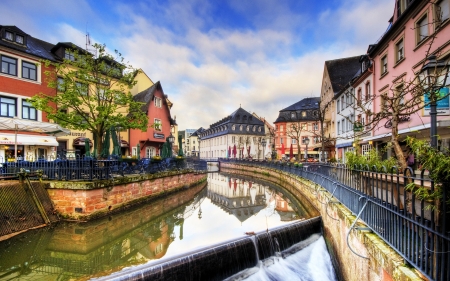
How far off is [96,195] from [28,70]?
16.7 metres

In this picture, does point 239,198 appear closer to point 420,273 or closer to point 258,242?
point 258,242

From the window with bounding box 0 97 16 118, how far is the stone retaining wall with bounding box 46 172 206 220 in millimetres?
12975

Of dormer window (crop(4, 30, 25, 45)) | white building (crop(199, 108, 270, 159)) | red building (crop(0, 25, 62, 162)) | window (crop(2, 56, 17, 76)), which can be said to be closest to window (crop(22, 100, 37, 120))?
red building (crop(0, 25, 62, 162))

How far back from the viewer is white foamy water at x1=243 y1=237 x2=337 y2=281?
24.0ft

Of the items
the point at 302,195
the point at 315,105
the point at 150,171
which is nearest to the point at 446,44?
the point at 302,195

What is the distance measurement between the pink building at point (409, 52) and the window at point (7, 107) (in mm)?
25188

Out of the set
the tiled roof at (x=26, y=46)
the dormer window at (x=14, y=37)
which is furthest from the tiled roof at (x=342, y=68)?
the dormer window at (x=14, y=37)

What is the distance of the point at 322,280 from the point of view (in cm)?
734

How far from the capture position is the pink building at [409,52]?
1214 centimetres

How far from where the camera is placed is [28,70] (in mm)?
21234

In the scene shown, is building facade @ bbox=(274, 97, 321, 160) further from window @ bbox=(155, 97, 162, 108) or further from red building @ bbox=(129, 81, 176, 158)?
window @ bbox=(155, 97, 162, 108)

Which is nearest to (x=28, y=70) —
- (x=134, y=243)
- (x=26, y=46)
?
(x=26, y=46)

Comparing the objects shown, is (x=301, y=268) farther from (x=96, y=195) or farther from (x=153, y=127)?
(x=153, y=127)

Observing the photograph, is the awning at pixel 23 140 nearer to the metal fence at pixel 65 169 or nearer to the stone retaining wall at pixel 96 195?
the metal fence at pixel 65 169
